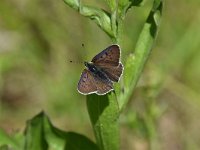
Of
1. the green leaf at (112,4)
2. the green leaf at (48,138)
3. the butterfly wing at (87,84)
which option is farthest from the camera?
the green leaf at (48,138)

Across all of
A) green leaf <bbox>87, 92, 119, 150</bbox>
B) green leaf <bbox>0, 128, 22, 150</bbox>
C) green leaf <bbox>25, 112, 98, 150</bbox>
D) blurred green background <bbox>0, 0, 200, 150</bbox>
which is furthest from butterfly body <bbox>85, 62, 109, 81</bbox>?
blurred green background <bbox>0, 0, 200, 150</bbox>

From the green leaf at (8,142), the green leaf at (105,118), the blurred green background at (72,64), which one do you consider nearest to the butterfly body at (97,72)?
the green leaf at (105,118)

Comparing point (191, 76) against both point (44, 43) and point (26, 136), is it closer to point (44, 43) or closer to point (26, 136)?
point (44, 43)

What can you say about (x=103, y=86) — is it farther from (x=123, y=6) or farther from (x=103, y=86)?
(x=123, y=6)

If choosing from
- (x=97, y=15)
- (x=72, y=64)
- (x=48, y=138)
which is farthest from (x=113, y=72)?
(x=72, y=64)

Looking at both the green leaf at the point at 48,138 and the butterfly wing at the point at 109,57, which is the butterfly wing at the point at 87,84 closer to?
the butterfly wing at the point at 109,57

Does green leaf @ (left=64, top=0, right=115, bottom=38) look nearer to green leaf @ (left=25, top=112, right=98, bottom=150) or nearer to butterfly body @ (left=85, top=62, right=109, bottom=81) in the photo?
butterfly body @ (left=85, top=62, right=109, bottom=81)

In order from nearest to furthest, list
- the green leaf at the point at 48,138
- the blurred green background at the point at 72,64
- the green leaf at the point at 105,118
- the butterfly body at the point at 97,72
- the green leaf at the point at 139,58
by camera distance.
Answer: the butterfly body at the point at 97,72 → the green leaf at the point at 105,118 → the green leaf at the point at 139,58 → the green leaf at the point at 48,138 → the blurred green background at the point at 72,64
